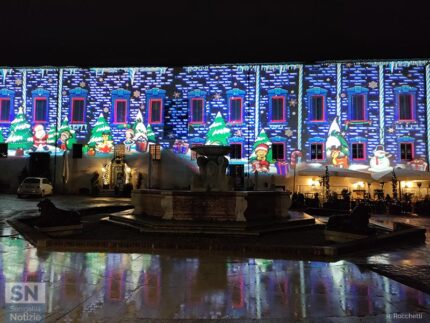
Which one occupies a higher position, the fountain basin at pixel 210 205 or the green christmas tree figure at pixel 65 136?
the green christmas tree figure at pixel 65 136

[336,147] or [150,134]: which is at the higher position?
[150,134]

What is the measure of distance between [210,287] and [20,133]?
30628mm

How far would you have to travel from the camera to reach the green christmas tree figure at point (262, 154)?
97.8ft

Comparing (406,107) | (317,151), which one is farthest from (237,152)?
(406,107)

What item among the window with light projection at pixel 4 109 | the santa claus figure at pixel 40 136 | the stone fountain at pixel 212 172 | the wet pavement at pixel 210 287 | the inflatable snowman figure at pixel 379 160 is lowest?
the wet pavement at pixel 210 287

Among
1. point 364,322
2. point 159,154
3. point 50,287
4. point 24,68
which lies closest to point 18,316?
point 50,287

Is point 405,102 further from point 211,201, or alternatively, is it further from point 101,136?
point 211,201

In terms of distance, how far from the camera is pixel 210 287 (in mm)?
5383

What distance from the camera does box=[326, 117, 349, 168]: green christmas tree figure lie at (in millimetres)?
29219

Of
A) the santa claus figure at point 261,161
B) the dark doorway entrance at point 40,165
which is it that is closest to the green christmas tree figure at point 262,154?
the santa claus figure at point 261,161

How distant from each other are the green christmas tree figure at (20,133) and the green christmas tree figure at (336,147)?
22190 mm

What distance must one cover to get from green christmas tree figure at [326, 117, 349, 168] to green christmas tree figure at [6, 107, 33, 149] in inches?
874

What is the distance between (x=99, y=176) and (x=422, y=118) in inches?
920

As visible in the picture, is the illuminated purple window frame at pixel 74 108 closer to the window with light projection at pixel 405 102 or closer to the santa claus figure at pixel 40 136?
the santa claus figure at pixel 40 136
